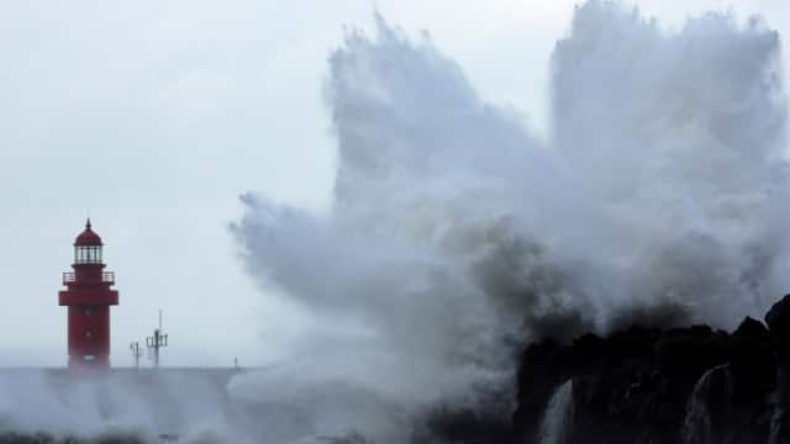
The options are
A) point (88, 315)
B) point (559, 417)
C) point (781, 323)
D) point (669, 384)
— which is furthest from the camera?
point (88, 315)

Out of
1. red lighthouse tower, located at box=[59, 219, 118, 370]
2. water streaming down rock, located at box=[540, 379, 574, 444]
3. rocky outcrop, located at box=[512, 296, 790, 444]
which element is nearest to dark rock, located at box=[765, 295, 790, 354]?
rocky outcrop, located at box=[512, 296, 790, 444]

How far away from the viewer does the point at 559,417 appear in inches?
1827

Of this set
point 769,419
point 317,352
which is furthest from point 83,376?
point 769,419

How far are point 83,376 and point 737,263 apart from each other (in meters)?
22.8

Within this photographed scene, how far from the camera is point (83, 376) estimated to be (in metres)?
66.5

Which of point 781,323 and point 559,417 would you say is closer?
point 781,323

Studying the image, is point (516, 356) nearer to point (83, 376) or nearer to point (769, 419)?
point (769, 419)

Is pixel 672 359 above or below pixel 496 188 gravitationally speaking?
below

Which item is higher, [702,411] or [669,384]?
[669,384]

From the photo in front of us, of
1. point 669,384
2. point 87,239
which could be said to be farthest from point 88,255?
point 669,384

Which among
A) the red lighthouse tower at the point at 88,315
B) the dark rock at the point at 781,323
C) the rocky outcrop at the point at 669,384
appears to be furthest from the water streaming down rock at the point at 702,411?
the red lighthouse tower at the point at 88,315

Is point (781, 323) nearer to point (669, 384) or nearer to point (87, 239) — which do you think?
point (669, 384)

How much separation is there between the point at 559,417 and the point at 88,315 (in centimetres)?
2369

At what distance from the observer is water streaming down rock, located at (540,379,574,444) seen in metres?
46.0
